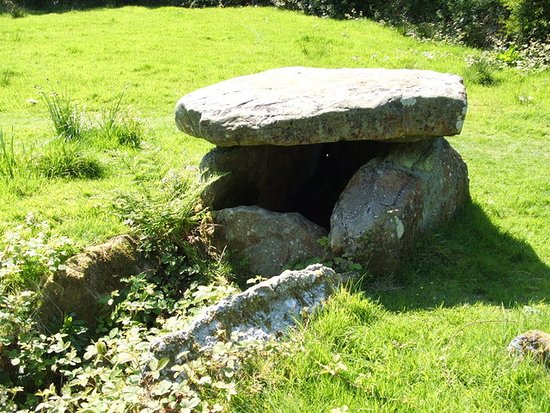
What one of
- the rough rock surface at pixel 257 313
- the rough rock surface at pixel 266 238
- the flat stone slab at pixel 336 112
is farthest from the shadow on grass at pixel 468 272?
the flat stone slab at pixel 336 112

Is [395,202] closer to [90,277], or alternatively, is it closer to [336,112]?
[336,112]

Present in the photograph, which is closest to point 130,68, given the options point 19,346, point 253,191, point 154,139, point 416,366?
point 154,139

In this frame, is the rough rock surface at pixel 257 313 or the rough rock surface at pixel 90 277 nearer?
the rough rock surface at pixel 257 313

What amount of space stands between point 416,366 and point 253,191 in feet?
12.1

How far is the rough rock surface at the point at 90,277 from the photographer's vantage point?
547 cm

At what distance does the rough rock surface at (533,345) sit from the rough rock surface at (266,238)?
2423 millimetres

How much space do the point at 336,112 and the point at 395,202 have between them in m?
1.07

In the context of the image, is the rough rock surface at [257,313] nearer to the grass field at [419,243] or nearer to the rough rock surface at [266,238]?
the grass field at [419,243]

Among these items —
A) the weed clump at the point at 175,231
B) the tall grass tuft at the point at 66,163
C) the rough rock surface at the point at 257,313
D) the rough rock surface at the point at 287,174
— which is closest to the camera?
the rough rock surface at the point at 257,313

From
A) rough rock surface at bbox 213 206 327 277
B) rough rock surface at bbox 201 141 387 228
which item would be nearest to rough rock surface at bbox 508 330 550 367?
rough rock surface at bbox 213 206 327 277

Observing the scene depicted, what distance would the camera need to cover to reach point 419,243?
6363 mm

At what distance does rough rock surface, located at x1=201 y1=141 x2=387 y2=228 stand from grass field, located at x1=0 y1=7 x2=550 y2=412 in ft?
2.78

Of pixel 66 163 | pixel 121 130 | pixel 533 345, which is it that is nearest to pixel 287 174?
pixel 121 130

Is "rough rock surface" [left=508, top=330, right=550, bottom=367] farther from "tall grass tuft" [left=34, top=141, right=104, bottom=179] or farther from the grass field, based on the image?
"tall grass tuft" [left=34, top=141, right=104, bottom=179]
